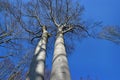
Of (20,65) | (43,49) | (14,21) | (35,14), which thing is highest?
(35,14)

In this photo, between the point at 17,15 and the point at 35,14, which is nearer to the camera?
the point at 17,15

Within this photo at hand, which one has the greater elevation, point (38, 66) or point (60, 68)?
point (38, 66)

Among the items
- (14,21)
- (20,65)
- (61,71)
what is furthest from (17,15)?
(61,71)

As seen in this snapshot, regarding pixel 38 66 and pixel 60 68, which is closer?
pixel 60 68

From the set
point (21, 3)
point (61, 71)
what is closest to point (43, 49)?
point (61, 71)

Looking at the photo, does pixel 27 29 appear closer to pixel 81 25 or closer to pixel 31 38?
pixel 31 38

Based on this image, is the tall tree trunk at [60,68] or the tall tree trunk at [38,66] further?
the tall tree trunk at [38,66]

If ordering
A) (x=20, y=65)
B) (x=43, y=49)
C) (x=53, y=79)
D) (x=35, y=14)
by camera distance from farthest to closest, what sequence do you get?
(x=20, y=65) < (x=35, y=14) < (x=43, y=49) < (x=53, y=79)

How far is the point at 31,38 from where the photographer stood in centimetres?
934

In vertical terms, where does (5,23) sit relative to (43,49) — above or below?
above

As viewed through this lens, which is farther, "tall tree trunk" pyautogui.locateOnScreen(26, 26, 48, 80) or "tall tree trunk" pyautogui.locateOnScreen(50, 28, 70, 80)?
"tall tree trunk" pyautogui.locateOnScreen(26, 26, 48, 80)

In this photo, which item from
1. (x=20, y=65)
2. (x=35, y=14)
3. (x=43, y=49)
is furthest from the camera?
(x=20, y=65)

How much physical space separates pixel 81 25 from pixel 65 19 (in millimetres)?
888

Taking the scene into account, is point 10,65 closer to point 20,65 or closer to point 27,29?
point 20,65
